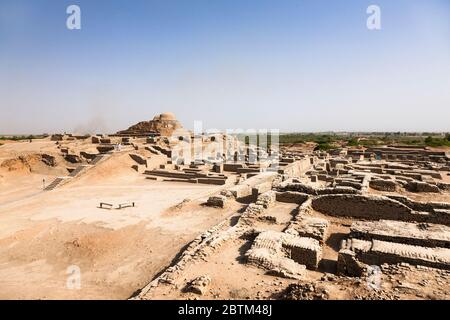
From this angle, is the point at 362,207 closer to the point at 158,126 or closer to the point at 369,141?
the point at 158,126

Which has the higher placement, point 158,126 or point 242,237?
point 158,126

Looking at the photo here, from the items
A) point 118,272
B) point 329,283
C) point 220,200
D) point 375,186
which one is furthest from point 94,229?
point 375,186

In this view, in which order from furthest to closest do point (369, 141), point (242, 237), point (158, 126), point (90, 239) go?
point (369, 141) < point (158, 126) < point (90, 239) < point (242, 237)

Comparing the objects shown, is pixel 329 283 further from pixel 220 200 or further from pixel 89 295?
pixel 220 200

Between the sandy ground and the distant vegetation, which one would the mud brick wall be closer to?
the sandy ground

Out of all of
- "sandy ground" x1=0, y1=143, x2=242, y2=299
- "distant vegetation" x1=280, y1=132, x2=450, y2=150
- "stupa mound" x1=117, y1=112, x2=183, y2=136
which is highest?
"stupa mound" x1=117, y1=112, x2=183, y2=136

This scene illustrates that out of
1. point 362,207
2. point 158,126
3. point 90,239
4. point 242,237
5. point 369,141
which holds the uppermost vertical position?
point 158,126

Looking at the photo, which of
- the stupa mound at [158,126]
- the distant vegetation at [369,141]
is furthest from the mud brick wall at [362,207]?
the distant vegetation at [369,141]

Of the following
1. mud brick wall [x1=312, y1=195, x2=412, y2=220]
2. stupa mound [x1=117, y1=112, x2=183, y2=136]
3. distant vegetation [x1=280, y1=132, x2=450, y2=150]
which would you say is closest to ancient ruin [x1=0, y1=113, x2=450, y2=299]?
mud brick wall [x1=312, y1=195, x2=412, y2=220]

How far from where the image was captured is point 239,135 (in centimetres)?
5300

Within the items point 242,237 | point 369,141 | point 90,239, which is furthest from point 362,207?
point 369,141

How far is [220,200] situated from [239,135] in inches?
1590

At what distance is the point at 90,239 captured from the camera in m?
10.3

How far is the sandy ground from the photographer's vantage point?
25.9 feet
